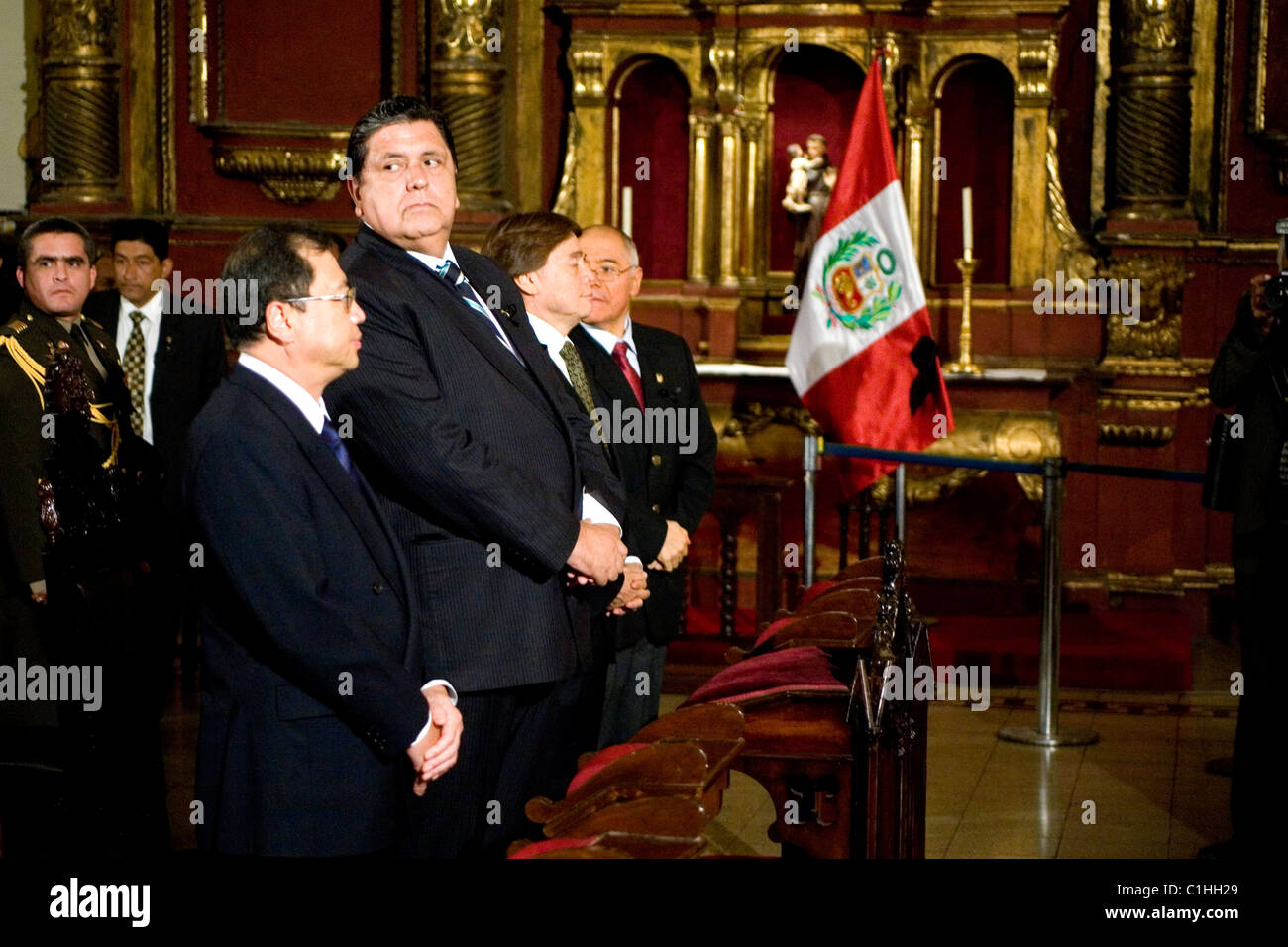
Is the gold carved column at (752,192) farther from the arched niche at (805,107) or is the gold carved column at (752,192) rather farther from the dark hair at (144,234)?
the dark hair at (144,234)

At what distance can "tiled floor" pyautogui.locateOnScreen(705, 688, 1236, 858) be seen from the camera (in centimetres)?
457

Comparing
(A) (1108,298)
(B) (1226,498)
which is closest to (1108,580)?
(A) (1108,298)

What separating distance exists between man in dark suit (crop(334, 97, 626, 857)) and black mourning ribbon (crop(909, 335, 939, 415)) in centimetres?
331

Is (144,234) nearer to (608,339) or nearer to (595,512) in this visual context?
(608,339)

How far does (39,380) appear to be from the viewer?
14.4ft

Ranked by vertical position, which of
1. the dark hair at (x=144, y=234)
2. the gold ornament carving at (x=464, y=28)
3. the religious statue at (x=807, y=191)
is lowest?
A: the dark hair at (x=144, y=234)

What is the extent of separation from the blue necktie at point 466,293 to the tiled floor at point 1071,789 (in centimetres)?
192

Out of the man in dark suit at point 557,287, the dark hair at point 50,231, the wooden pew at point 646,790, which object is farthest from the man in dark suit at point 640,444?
the wooden pew at point 646,790

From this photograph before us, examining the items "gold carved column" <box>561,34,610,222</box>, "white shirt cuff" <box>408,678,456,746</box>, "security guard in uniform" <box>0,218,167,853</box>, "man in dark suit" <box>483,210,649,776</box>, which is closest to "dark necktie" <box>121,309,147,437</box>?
"security guard in uniform" <box>0,218,167,853</box>

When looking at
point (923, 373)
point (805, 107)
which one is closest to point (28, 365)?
point (923, 373)

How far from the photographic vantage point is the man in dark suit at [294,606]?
2.42 m

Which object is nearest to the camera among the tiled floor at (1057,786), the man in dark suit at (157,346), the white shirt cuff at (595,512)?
the white shirt cuff at (595,512)

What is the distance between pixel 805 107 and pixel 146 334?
3545 mm
